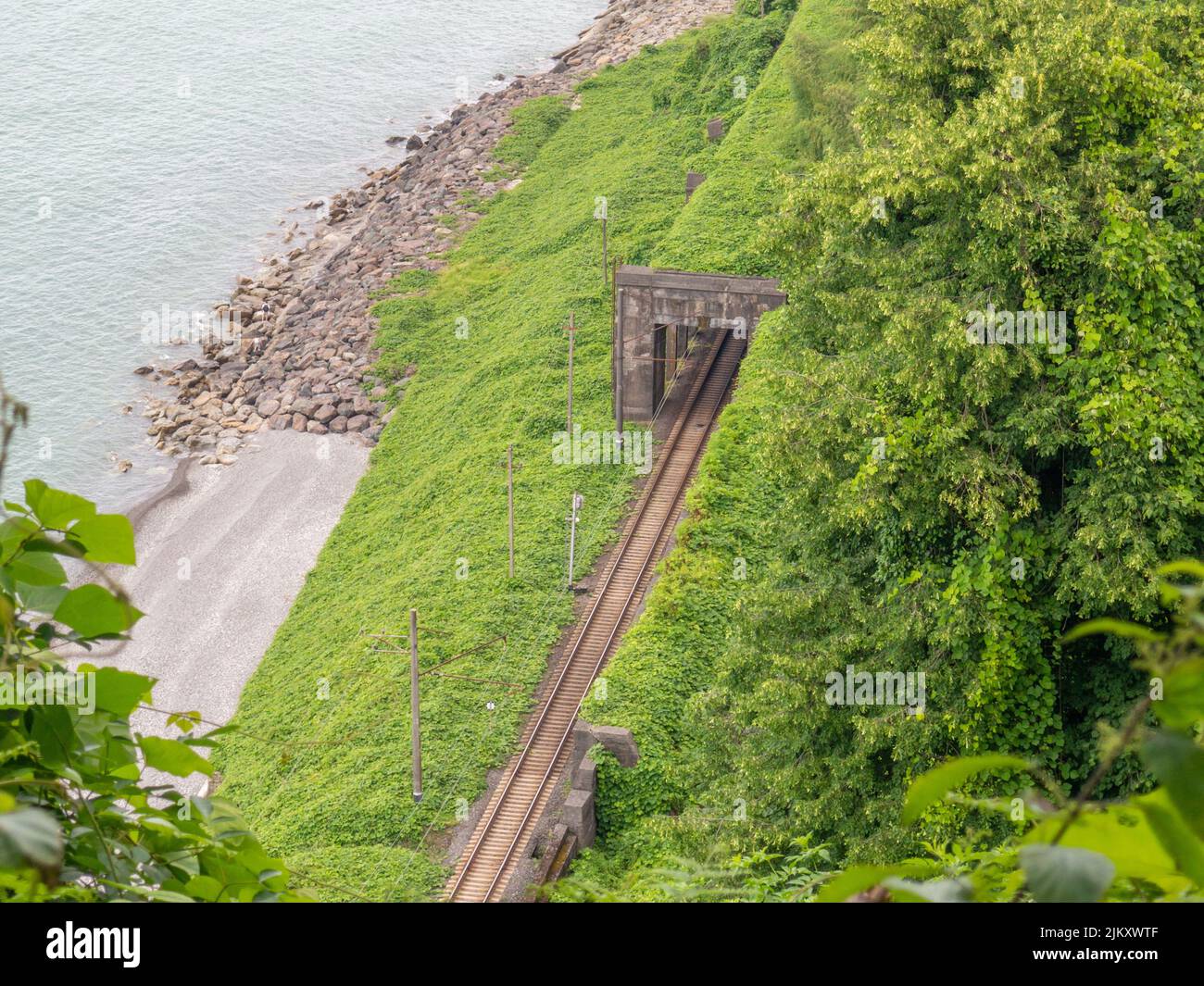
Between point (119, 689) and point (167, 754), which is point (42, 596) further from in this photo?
point (167, 754)

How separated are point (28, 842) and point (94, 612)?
5.08ft

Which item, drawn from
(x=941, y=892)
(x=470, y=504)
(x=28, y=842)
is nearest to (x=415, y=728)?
(x=470, y=504)

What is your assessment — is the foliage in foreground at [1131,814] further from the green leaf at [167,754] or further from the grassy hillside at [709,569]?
the grassy hillside at [709,569]

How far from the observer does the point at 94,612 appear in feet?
11.3

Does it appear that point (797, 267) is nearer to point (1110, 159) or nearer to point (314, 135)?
point (1110, 159)

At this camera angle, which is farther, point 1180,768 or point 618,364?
point 618,364

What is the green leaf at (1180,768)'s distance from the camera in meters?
1.89

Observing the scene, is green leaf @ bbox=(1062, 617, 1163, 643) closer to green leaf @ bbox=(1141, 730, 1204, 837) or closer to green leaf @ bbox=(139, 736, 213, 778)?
green leaf @ bbox=(1141, 730, 1204, 837)

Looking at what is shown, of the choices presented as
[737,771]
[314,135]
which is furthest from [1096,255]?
[314,135]

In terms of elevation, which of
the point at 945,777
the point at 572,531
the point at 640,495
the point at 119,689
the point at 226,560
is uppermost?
the point at 945,777

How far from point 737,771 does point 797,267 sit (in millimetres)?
8816

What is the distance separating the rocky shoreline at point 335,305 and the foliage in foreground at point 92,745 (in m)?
43.5

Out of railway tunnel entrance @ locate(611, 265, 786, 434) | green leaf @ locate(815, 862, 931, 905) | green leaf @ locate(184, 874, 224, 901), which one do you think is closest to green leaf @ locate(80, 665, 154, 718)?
green leaf @ locate(184, 874, 224, 901)

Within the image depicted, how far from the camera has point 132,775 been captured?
3752mm
